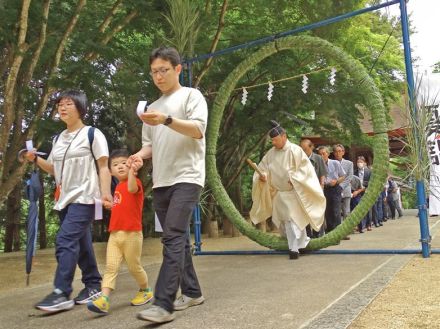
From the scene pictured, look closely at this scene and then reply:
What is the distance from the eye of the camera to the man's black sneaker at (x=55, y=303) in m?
3.55

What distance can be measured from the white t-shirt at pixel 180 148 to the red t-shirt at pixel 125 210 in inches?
14.8

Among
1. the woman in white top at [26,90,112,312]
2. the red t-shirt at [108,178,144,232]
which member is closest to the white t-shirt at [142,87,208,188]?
the red t-shirt at [108,178,144,232]

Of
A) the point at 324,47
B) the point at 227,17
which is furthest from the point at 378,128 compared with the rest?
the point at 227,17

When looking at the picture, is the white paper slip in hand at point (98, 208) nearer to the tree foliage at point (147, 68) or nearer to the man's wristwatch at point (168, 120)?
the man's wristwatch at point (168, 120)

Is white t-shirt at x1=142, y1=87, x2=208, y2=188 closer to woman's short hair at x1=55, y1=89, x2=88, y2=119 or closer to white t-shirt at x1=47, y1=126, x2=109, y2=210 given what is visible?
white t-shirt at x1=47, y1=126, x2=109, y2=210

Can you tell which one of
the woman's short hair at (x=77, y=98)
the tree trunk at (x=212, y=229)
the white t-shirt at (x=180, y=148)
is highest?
the woman's short hair at (x=77, y=98)

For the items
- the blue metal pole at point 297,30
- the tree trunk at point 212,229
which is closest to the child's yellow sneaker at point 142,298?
the blue metal pole at point 297,30

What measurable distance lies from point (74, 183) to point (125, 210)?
481 millimetres

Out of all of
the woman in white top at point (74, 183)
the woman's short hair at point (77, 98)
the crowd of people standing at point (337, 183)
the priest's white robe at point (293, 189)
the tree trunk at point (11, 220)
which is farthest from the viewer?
the tree trunk at point (11, 220)

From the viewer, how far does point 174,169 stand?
11.0ft

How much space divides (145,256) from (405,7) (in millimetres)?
5001

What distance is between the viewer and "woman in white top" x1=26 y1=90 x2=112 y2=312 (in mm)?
3646

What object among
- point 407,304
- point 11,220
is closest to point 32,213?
point 407,304

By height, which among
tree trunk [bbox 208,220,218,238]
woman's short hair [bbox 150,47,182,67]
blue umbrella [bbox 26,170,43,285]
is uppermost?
woman's short hair [bbox 150,47,182,67]
